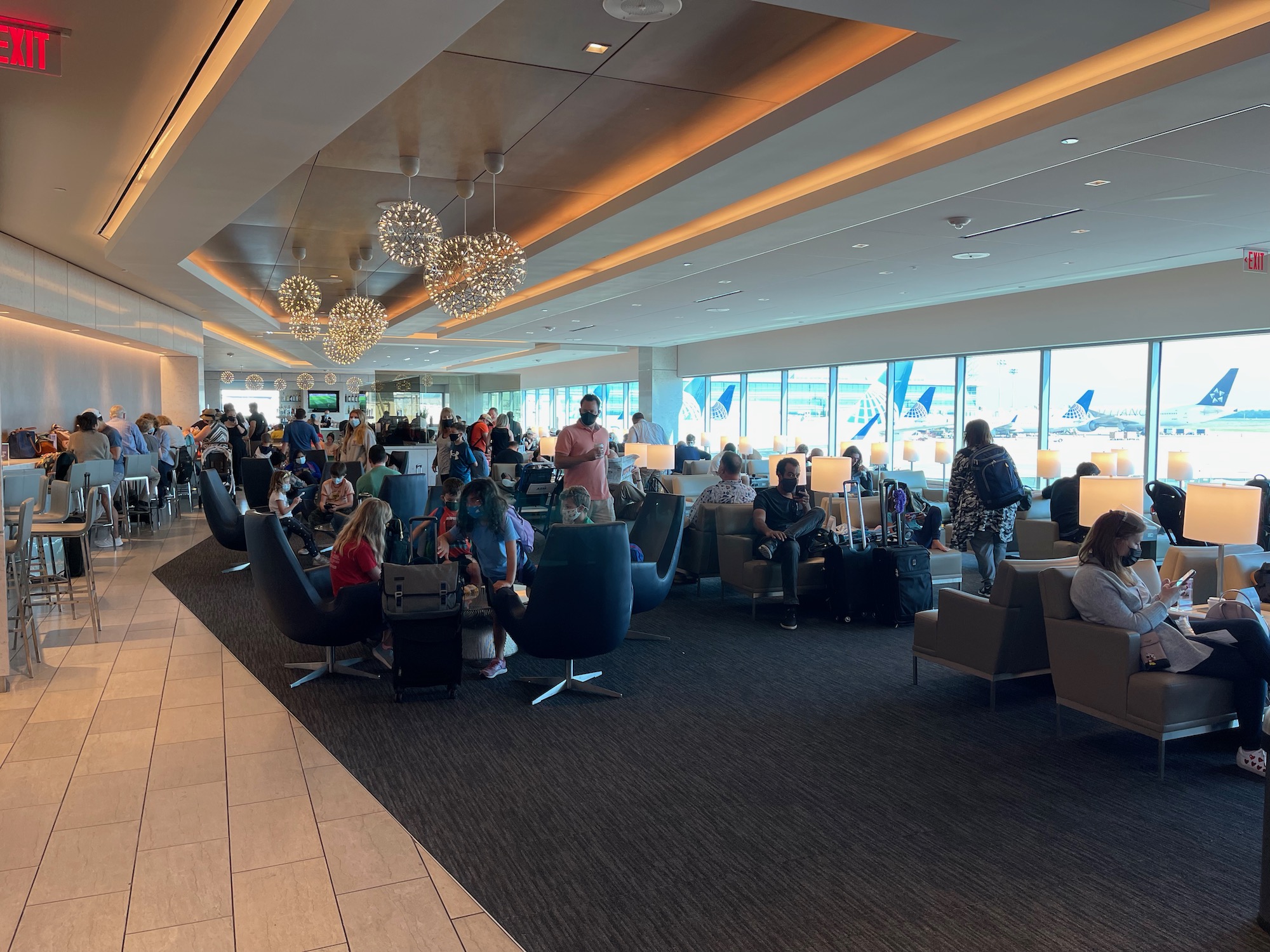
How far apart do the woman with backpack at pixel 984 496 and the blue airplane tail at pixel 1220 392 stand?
16.6 feet

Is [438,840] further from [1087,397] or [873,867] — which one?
[1087,397]

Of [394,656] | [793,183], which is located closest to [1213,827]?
[394,656]

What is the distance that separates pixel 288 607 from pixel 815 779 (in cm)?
324

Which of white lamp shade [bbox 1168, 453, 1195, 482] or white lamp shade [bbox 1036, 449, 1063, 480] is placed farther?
white lamp shade [bbox 1036, 449, 1063, 480]

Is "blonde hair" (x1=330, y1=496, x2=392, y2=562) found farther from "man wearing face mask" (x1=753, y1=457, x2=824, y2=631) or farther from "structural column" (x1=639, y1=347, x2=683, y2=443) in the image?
"structural column" (x1=639, y1=347, x2=683, y2=443)

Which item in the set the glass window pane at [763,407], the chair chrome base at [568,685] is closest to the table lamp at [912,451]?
the glass window pane at [763,407]

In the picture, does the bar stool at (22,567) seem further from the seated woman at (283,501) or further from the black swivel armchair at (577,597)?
the black swivel armchair at (577,597)

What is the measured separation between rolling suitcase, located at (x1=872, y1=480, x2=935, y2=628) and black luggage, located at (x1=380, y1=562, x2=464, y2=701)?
378 cm

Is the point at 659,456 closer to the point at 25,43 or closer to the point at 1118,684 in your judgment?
the point at 1118,684

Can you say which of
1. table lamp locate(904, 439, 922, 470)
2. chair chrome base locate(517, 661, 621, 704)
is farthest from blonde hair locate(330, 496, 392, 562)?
table lamp locate(904, 439, 922, 470)

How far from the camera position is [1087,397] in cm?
1245

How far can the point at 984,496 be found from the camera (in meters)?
7.63

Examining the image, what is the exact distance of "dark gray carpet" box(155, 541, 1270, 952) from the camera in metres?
2.99

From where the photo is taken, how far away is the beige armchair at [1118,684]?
4156mm
